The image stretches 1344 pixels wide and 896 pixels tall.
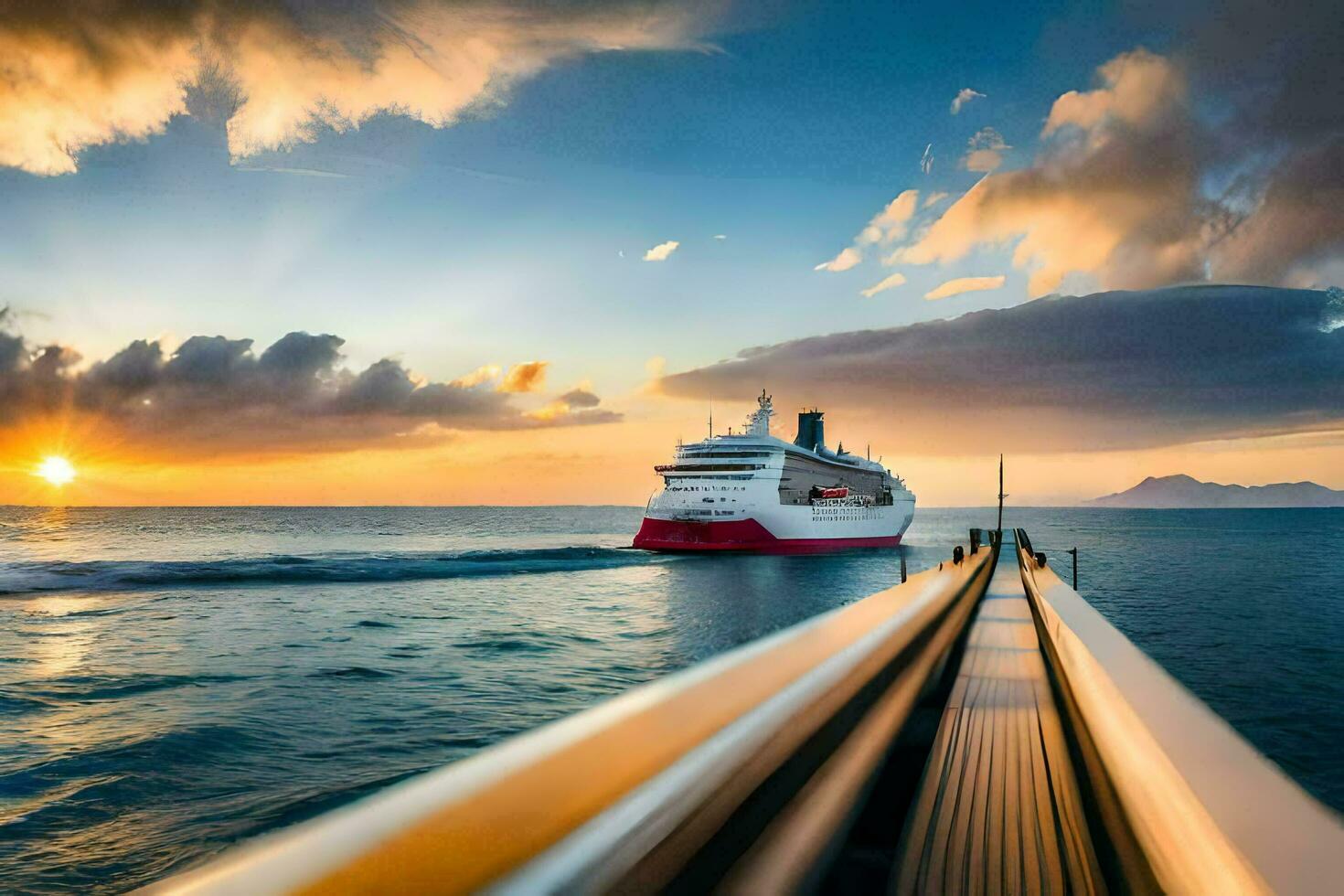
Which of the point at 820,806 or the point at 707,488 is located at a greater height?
the point at 707,488

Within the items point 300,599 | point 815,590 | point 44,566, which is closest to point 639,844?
point 300,599

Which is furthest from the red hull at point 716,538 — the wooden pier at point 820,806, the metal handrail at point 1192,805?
the metal handrail at point 1192,805

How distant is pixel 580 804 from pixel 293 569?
3287 cm

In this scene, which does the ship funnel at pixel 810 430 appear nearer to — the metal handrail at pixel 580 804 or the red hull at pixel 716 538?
the red hull at pixel 716 538

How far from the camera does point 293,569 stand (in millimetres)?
29547

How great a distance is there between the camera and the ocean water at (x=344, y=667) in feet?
20.7

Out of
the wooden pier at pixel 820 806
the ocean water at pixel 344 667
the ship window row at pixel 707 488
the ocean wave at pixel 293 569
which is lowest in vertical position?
the ocean wave at pixel 293 569

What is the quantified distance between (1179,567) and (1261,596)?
11.6 metres

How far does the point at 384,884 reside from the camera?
43cm

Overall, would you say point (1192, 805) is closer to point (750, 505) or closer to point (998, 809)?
point (998, 809)

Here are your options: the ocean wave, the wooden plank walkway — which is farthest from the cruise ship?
the wooden plank walkway

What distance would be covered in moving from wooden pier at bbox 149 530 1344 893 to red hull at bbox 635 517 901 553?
1365 inches

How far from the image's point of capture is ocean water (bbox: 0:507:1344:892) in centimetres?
630

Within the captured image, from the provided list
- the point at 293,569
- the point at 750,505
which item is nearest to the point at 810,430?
the point at 750,505
